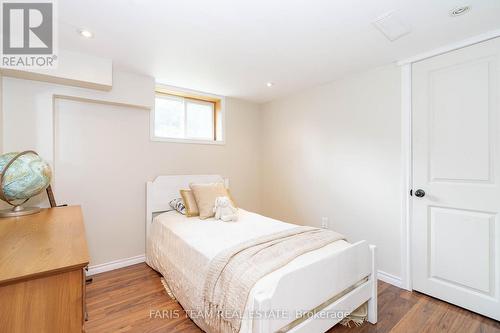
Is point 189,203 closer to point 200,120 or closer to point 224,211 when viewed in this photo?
point 224,211

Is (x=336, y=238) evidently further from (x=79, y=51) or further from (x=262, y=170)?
(x=79, y=51)

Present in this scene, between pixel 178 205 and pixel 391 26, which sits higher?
pixel 391 26

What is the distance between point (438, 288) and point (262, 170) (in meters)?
2.64

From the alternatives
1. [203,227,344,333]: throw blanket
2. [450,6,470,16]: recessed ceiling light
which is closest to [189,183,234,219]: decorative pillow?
[203,227,344,333]: throw blanket

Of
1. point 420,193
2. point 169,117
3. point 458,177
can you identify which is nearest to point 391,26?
point 458,177

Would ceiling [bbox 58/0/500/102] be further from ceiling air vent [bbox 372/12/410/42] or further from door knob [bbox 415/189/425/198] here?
door knob [bbox 415/189/425/198]

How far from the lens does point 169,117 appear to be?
320cm

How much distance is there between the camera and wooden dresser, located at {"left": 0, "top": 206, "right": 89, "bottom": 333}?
0.76 meters

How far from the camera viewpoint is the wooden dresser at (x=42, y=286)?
76 cm

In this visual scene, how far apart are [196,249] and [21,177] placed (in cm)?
133

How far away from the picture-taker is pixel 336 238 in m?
1.89

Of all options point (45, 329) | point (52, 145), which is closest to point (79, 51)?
point (52, 145)

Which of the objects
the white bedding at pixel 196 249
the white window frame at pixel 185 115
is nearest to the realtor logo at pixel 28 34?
the white window frame at pixel 185 115

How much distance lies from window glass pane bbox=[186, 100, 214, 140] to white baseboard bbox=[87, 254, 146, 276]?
172 cm
